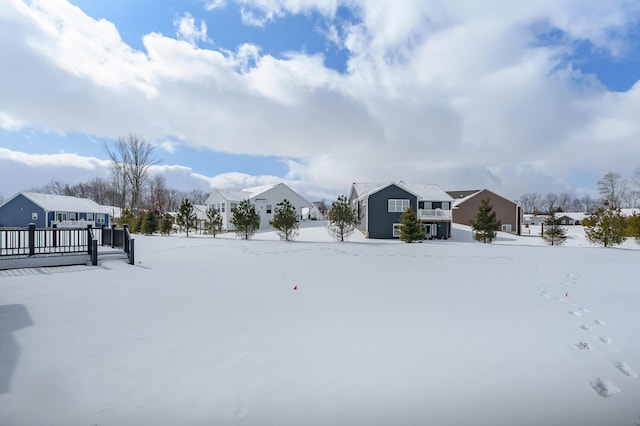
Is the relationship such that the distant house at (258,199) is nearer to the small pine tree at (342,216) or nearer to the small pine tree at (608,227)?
the small pine tree at (342,216)

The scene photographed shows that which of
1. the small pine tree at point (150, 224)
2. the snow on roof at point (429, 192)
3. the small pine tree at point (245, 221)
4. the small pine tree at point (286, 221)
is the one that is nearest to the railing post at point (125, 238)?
the small pine tree at point (245, 221)

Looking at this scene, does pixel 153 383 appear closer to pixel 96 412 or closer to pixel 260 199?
pixel 96 412

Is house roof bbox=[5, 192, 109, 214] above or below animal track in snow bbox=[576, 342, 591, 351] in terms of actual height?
above

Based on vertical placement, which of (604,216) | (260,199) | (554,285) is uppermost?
(260,199)

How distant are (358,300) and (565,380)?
3821mm

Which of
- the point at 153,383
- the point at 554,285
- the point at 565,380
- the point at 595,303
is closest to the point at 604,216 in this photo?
the point at 554,285

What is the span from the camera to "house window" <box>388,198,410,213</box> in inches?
1100

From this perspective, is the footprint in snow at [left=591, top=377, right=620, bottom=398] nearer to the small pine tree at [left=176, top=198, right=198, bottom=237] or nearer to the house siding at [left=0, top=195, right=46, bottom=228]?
the small pine tree at [left=176, top=198, right=198, bottom=237]

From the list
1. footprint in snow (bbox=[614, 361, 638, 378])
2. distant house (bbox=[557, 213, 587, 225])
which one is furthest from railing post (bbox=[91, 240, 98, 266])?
distant house (bbox=[557, 213, 587, 225])

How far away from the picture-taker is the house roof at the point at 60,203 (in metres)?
32.7

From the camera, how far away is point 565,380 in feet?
12.0

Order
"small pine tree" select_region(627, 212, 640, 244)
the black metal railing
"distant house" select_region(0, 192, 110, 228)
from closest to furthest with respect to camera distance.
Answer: the black metal railing
"small pine tree" select_region(627, 212, 640, 244)
"distant house" select_region(0, 192, 110, 228)

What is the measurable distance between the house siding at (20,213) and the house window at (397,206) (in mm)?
37144

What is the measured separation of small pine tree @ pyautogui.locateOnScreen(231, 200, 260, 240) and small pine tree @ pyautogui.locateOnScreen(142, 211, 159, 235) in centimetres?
923
